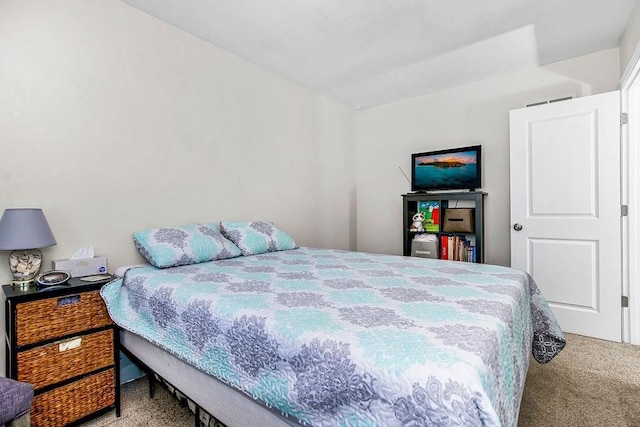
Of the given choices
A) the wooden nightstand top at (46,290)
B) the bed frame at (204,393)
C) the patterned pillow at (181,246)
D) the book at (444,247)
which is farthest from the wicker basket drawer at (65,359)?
the book at (444,247)

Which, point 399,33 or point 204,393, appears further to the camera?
point 399,33

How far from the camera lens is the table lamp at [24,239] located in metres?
1.55

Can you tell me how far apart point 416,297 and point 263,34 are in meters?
2.35

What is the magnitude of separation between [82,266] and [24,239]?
367 mm

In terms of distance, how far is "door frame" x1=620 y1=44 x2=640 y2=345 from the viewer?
2.54 meters

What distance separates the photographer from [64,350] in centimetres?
157

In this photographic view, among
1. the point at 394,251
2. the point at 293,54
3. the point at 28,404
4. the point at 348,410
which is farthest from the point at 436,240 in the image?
the point at 28,404

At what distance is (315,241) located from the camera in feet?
12.4

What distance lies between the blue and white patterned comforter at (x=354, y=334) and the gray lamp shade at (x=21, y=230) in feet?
1.30

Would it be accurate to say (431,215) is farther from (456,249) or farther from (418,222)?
(456,249)

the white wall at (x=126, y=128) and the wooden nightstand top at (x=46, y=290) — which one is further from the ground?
the white wall at (x=126, y=128)

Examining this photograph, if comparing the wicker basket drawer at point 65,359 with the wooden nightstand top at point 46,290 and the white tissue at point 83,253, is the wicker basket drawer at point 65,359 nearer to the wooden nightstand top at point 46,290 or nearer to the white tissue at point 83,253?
the wooden nightstand top at point 46,290

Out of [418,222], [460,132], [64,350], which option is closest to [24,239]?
[64,350]

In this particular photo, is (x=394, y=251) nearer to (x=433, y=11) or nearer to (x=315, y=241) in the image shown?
(x=315, y=241)
